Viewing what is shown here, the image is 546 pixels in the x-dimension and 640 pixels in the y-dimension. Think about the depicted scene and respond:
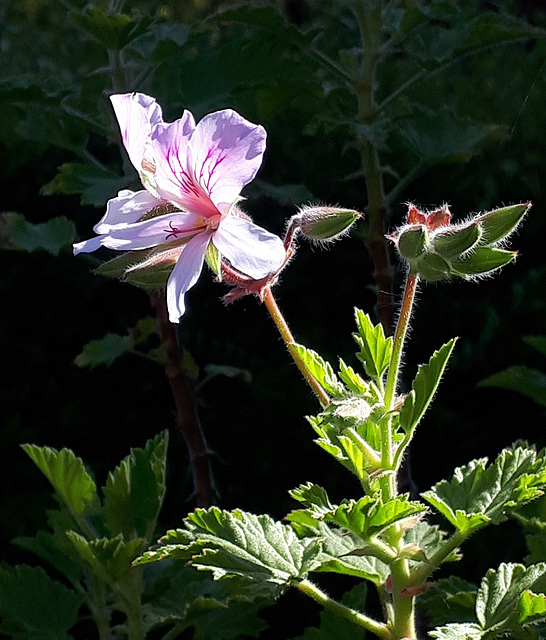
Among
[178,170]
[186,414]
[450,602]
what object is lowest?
[450,602]

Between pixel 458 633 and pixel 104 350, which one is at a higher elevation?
pixel 104 350

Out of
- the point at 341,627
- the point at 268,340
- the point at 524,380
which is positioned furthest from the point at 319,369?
the point at 268,340

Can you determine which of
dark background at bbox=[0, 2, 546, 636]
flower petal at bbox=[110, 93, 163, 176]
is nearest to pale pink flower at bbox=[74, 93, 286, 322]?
flower petal at bbox=[110, 93, 163, 176]

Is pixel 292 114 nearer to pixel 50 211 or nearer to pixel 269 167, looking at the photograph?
pixel 269 167

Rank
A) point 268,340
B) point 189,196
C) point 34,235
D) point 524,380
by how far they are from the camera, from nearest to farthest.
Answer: point 189,196 → point 524,380 → point 34,235 → point 268,340

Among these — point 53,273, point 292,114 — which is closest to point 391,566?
point 53,273

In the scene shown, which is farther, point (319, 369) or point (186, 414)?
point (186, 414)

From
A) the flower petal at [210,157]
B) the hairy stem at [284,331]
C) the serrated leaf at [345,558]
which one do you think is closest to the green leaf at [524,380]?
the serrated leaf at [345,558]

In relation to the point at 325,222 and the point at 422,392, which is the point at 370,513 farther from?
the point at 325,222
